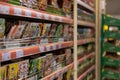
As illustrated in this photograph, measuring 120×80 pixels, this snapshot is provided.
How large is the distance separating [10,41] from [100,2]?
3.33 meters

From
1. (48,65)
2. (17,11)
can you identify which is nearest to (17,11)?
(17,11)

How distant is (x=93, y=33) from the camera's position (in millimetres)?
4324

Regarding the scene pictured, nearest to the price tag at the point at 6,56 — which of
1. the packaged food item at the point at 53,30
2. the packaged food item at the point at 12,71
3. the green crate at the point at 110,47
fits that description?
the packaged food item at the point at 12,71

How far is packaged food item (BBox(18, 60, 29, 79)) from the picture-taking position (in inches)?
60.9

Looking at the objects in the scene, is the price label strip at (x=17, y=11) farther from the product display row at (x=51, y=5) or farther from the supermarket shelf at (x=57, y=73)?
the supermarket shelf at (x=57, y=73)

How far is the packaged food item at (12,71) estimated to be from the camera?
1.42 meters

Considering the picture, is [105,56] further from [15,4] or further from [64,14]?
[15,4]

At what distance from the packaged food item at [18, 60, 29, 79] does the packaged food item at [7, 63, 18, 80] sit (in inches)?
1.8

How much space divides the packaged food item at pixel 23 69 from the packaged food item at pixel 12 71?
1.8 inches

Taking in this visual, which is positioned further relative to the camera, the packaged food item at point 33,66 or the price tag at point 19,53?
the packaged food item at point 33,66

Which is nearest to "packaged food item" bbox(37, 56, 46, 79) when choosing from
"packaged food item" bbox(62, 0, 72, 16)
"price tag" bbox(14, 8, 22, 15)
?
"price tag" bbox(14, 8, 22, 15)

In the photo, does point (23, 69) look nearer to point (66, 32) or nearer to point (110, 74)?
point (66, 32)

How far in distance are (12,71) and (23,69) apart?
0.16 metres

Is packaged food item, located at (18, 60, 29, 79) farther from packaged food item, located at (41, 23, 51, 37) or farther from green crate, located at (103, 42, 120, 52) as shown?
green crate, located at (103, 42, 120, 52)
